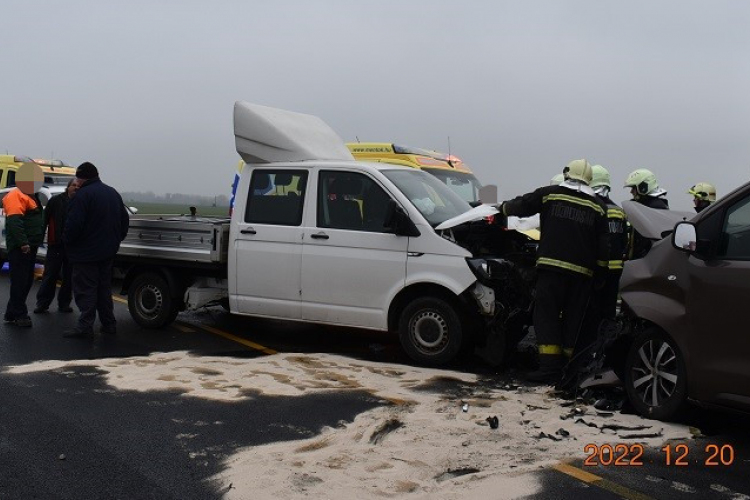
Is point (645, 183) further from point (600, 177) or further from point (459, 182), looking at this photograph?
point (459, 182)

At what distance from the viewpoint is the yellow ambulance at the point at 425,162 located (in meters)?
13.7

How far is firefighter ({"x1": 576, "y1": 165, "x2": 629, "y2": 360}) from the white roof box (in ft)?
9.58

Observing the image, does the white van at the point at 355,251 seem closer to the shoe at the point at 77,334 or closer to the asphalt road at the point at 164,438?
the asphalt road at the point at 164,438

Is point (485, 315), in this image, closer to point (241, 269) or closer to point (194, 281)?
point (241, 269)

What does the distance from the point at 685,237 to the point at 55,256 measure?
8134mm

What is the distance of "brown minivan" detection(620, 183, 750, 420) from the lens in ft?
17.1

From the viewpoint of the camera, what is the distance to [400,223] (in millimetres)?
7828

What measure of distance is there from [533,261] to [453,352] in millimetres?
1149

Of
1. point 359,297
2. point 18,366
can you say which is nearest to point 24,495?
point 18,366

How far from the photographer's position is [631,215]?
674cm

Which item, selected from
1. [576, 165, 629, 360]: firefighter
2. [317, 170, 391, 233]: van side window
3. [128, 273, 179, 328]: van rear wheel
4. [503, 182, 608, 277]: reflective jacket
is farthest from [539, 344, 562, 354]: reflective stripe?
[128, 273, 179, 328]: van rear wheel

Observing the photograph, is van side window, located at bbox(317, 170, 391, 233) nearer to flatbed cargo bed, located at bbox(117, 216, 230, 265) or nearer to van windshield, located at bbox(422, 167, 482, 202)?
flatbed cargo bed, located at bbox(117, 216, 230, 265)

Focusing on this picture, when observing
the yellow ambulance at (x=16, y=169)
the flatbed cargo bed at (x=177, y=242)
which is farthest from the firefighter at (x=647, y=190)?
the yellow ambulance at (x=16, y=169)

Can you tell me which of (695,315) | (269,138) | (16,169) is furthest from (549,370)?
(16,169)
